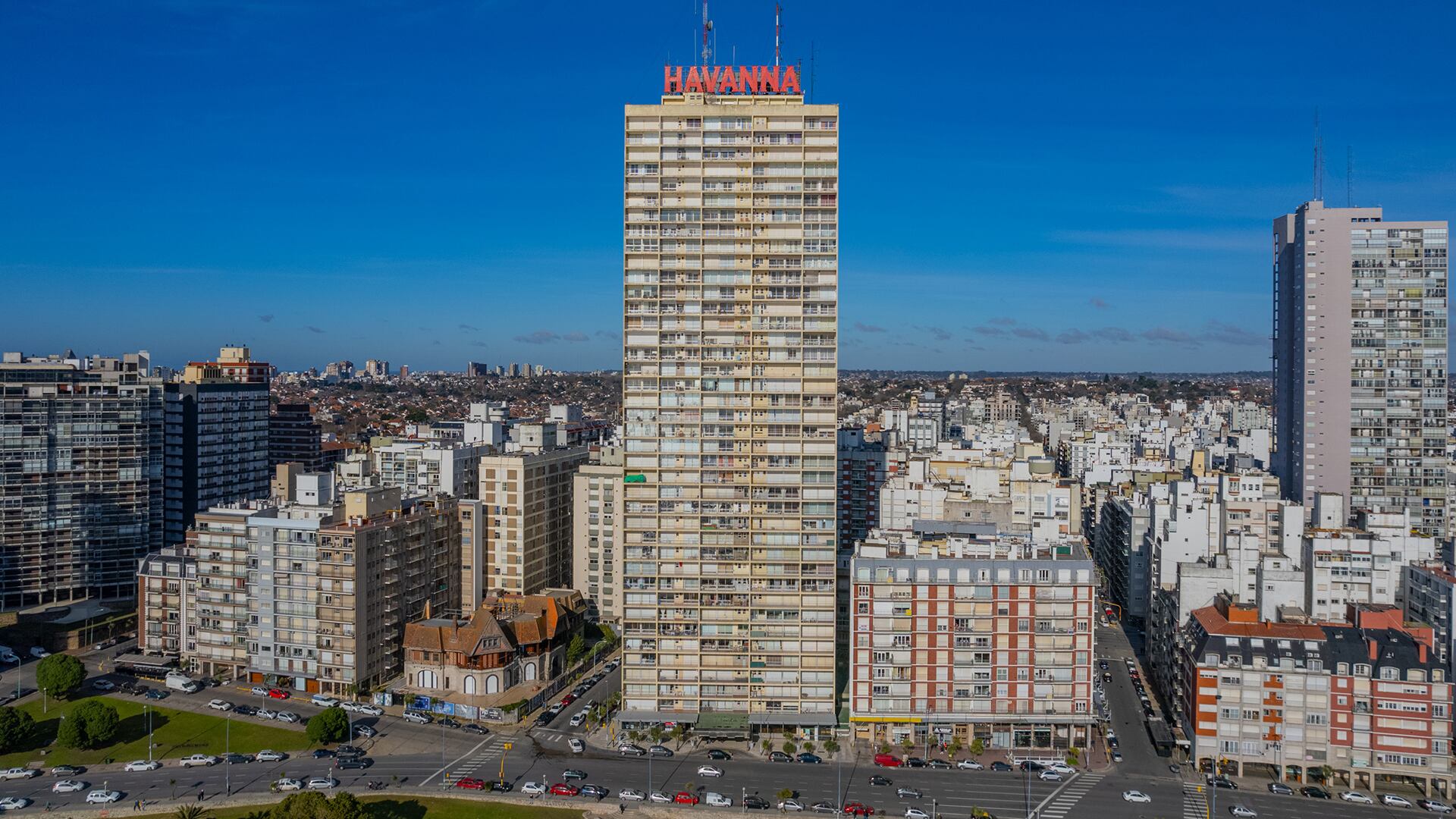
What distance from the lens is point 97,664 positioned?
94.4 metres

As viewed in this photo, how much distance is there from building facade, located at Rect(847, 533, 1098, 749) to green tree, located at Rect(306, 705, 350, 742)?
34.3 m

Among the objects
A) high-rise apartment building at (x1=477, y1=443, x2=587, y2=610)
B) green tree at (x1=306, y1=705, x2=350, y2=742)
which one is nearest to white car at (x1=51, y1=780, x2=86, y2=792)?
green tree at (x1=306, y1=705, x2=350, y2=742)

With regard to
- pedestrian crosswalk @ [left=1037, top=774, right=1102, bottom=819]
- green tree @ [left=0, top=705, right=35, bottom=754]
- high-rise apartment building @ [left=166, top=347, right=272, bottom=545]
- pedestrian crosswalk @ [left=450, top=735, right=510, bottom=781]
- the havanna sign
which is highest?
the havanna sign

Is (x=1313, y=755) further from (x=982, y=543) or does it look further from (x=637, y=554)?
(x=637, y=554)

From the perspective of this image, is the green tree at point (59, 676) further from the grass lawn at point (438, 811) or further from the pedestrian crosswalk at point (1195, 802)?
the pedestrian crosswalk at point (1195, 802)

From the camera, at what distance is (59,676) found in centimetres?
8250

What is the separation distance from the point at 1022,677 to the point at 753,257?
3332 centimetres

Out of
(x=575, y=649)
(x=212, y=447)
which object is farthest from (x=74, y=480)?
(x=575, y=649)

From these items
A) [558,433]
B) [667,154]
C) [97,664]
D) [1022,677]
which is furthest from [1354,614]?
[97,664]

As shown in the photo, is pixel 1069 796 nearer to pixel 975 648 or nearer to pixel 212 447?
pixel 975 648

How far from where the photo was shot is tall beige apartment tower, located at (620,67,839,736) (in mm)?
76562

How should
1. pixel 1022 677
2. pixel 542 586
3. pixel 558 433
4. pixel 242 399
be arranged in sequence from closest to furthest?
pixel 1022 677 < pixel 542 586 < pixel 558 433 < pixel 242 399

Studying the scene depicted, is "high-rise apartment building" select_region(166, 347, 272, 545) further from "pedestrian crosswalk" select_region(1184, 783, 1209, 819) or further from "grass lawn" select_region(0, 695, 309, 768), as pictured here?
"pedestrian crosswalk" select_region(1184, 783, 1209, 819)

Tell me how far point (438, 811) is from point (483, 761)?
8239 mm
